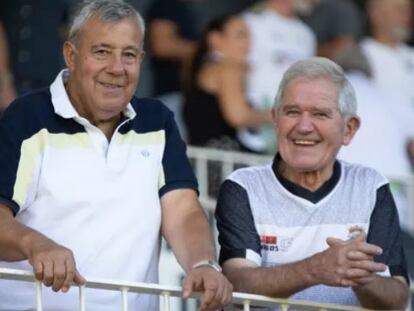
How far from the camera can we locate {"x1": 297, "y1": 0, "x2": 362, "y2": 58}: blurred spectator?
32.5 feet

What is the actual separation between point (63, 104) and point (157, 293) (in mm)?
619

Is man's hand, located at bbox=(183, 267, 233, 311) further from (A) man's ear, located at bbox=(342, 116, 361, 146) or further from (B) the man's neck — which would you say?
(A) man's ear, located at bbox=(342, 116, 361, 146)

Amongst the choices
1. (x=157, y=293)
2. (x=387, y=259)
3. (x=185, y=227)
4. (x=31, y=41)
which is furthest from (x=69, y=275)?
(x=31, y=41)

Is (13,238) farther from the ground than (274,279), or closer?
farther from the ground

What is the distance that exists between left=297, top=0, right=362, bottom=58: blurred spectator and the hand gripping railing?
488 centimetres

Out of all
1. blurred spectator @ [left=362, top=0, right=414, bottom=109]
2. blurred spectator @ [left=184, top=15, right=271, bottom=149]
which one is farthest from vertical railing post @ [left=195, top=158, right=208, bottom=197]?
blurred spectator @ [left=362, top=0, right=414, bottom=109]

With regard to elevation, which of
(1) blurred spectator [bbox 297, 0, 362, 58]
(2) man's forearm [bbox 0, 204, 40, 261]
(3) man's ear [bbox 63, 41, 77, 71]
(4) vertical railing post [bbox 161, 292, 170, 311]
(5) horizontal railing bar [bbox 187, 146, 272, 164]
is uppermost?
(1) blurred spectator [bbox 297, 0, 362, 58]

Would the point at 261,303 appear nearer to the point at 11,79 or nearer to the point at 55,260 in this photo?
the point at 55,260

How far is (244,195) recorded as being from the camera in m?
5.23

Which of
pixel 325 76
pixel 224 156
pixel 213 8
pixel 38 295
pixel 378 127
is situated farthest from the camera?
pixel 213 8

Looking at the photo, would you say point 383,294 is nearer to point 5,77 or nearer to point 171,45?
point 5,77

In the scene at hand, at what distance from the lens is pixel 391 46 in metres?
10.0

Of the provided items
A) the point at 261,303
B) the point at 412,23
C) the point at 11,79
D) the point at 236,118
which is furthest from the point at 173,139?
the point at 412,23

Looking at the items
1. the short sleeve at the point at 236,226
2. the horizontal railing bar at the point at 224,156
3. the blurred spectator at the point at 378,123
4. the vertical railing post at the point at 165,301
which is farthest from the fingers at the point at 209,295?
the blurred spectator at the point at 378,123
